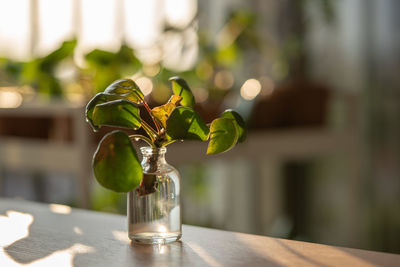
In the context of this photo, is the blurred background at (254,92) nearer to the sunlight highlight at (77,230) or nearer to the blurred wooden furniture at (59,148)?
the blurred wooden furniture at (59,148)

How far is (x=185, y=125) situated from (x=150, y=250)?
0.15 meters

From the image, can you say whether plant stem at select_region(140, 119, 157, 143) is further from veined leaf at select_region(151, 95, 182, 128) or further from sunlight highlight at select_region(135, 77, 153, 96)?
sunlight highlight at select_region(135, 77, 153, 96)

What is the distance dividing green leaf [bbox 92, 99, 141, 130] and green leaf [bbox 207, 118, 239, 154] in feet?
0.32

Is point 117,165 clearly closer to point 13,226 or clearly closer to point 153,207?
point 153,207

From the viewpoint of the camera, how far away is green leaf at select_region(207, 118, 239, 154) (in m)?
0.72

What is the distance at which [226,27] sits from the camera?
12.0 ft

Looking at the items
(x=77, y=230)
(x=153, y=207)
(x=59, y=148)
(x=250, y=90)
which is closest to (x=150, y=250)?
(x=153, y=207)

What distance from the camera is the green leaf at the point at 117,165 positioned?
0.65 metres

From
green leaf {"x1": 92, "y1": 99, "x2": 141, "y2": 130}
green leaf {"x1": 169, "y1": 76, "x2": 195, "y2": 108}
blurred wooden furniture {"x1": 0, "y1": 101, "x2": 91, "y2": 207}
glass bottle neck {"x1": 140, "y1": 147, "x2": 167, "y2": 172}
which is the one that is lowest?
blurred wooden furniture {"x1": 0, "y1": 101, "x2": 91, "y2": 207}

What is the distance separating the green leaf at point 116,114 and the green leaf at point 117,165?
2 cm

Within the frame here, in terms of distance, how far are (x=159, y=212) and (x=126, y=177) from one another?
0.10 m

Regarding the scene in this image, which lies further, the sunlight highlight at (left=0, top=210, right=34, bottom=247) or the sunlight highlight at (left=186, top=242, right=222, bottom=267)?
the sunlight highlight at (left=0, top=210, right=34, bottom=247)

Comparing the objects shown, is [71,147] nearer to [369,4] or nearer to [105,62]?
[105,62]

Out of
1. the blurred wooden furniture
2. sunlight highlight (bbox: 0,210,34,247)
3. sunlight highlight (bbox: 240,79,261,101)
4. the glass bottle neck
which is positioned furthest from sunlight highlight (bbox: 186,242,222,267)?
sunlight highlight (bbox: 240,79,261,101)
